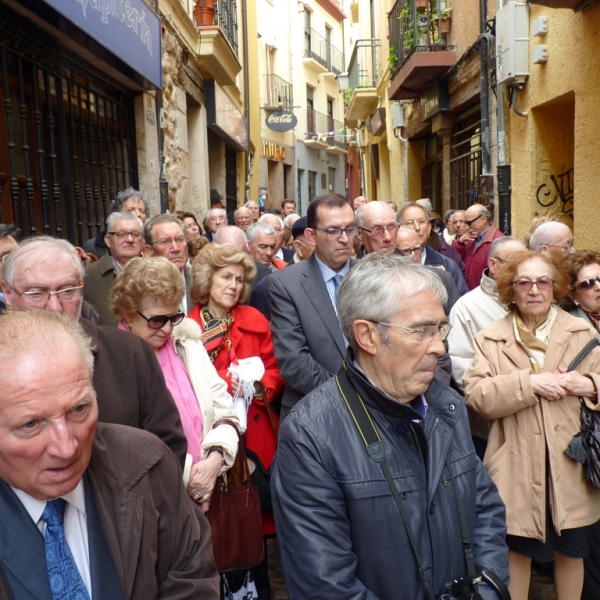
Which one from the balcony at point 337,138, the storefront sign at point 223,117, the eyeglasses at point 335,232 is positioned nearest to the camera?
the eyeglasses at point 335,232

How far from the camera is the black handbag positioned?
3.09m

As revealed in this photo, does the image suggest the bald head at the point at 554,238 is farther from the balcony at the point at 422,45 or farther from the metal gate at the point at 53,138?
the balcony at the point at 422,45

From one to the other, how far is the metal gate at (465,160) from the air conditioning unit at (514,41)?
2.18 m

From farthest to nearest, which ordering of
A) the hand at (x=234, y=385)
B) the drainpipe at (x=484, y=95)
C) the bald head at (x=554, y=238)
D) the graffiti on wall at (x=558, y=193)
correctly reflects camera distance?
the drainpipe at (x=484, y=95) → the graffiti on wall at (x=558, y=193) → the bald head at (x=554, y=238) → the hand at (x=234, y=385)

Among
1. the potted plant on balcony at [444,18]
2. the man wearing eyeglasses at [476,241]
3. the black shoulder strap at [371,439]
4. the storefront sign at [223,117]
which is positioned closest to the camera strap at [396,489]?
the black shoulder strap at [371,439]

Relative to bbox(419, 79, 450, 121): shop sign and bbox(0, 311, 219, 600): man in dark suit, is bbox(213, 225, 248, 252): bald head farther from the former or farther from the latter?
bbox(419, 79, 450, 121): shop sign

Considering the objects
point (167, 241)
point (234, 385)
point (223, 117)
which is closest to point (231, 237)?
point (167, 241)

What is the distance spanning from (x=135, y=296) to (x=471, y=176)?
28.4 ft

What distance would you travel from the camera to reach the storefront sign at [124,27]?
16.7 ft

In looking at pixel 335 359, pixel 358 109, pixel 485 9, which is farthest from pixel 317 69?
pixel 335 359

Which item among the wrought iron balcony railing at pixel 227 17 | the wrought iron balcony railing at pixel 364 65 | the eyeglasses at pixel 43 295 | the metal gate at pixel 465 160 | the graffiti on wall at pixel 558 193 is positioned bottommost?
the eyeglasses at pixel 43 295

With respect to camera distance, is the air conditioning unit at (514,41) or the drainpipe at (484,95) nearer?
the air conditioning unit at (514,41)

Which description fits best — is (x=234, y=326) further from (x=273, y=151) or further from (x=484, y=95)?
(x=273, y=151)

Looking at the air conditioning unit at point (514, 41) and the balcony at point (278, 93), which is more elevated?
the balcony at point (278, 93)
